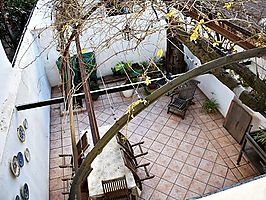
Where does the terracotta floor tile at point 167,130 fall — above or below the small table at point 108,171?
above

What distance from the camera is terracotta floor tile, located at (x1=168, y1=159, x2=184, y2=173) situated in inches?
204

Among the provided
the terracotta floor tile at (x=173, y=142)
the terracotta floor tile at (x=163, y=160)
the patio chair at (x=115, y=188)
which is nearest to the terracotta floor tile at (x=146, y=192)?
the terracotta floor tile at (x=163, y=160)

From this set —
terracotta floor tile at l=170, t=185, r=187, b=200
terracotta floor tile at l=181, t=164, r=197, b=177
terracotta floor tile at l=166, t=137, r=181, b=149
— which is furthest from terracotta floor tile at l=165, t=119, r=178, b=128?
terracotta floor tile at l=170, t=185, r=187, b=200

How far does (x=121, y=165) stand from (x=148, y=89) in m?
2.83

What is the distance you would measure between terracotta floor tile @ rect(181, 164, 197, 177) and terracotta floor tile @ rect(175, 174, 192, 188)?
0.08 m

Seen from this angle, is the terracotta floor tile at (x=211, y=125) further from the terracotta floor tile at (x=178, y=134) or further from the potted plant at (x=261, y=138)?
the potted plant at (x=261, y=138)

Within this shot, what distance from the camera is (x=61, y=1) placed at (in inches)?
102

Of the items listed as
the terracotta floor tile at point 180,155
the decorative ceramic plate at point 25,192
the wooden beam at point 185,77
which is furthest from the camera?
the terracotta floor tile at point 180,155

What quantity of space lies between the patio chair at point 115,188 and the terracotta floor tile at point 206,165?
168cm

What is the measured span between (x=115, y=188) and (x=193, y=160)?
74.5 inches

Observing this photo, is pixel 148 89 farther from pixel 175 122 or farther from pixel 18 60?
pixel 18 60

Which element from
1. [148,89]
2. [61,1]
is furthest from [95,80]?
[61,1]

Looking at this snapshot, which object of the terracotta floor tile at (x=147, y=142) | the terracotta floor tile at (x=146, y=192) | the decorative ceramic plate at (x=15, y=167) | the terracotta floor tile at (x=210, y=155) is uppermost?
the terracotta floor tile at (x=147, y=142)

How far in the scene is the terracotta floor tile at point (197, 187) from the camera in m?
4.77
